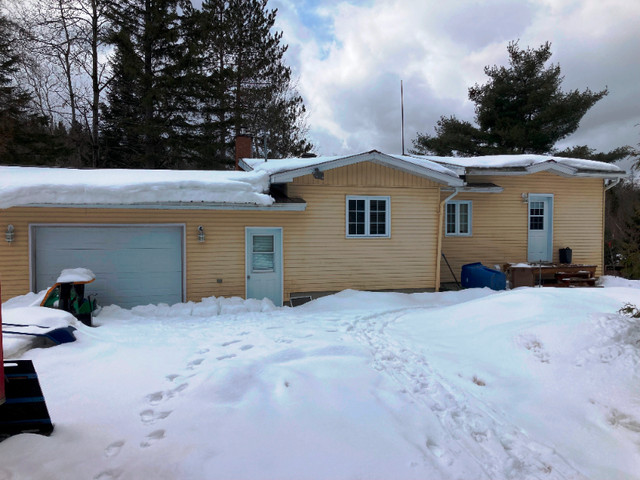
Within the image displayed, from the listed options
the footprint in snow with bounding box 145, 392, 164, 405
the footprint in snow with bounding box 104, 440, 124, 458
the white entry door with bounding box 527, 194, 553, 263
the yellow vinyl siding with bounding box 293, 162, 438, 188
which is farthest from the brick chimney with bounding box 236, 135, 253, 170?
the footprint in snow with bounding box 104, 440, 124, 458

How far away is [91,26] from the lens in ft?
61.7

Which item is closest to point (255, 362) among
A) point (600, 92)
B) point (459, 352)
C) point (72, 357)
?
point (72, 357)

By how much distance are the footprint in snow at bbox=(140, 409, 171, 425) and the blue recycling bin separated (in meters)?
9.98

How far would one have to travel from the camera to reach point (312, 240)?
33.2ft

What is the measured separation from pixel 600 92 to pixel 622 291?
19.7 metres

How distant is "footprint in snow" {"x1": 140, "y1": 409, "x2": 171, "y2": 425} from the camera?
3365 mm

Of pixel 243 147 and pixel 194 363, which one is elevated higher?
pixel 243 147

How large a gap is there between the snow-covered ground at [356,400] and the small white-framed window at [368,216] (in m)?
4.20

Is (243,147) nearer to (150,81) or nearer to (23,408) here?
(150,81)

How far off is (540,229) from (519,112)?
42.6 ft

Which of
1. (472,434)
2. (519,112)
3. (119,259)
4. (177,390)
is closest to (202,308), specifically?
(119,259)

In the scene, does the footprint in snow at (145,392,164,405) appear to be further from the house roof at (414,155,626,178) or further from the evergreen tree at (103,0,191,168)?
the evergreen tree at (103,0,191,168)

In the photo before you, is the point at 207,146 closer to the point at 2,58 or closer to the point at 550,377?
the point at 2,58

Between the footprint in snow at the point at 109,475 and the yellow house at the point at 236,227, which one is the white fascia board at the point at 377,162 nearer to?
the yellow house at the point at 236,227
